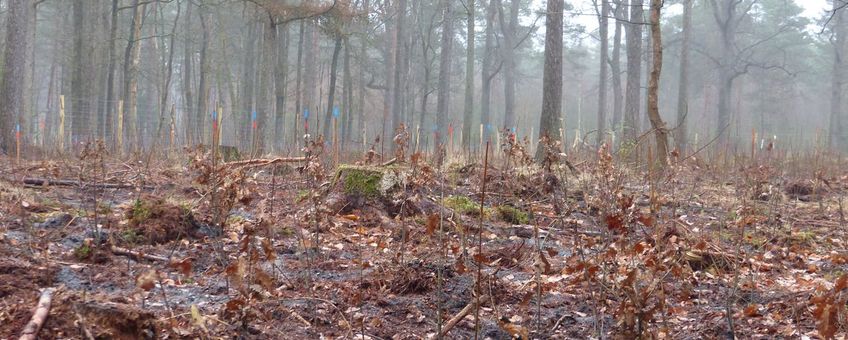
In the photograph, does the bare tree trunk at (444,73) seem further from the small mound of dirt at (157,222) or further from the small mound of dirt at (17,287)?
the small mound of dirt at (17,287)

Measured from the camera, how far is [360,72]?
92.7 feet

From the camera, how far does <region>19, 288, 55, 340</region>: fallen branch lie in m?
2.09

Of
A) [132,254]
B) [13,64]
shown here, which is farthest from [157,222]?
[13,64]

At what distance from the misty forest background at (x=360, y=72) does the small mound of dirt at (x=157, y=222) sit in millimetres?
592

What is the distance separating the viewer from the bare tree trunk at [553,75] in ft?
34.7

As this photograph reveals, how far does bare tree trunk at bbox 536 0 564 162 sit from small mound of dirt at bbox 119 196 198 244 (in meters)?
6.81

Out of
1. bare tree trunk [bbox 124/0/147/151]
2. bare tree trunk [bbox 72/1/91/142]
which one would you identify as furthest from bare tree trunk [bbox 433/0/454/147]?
bare tree trunk [bbox 72/1/91/142]

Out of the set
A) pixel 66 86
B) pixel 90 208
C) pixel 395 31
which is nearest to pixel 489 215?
pixel 90 208

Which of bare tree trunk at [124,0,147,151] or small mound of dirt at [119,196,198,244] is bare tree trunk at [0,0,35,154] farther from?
small mound of dirt at [119,196,198,244]

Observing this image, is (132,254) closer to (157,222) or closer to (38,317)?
(157,222)

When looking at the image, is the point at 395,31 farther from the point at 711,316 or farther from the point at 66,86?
the point at 711,316

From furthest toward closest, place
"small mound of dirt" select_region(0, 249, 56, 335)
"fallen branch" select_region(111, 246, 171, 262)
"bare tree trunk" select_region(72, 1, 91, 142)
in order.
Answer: "bare tree trunk" select_region(72, 1, 91, 142), "fallen branch" select_region(111, 246, 171, 262), "small mound of dirt" select_region(0, 249, 56, 335)

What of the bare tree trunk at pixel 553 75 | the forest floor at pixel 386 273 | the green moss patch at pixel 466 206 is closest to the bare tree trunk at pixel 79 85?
the bare tree trunk at pixel 553 75

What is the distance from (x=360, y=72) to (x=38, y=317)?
87.0 feet
